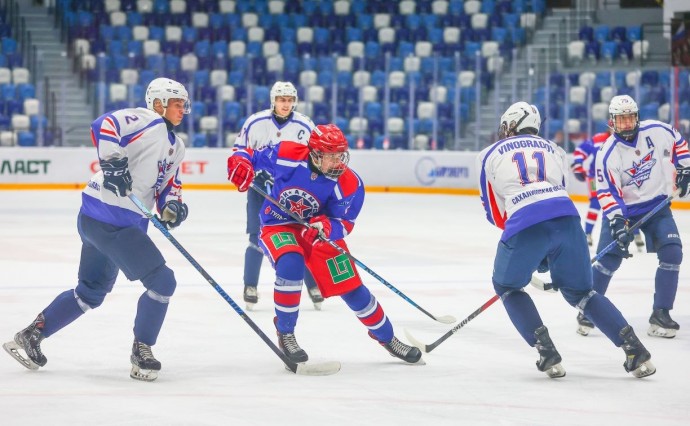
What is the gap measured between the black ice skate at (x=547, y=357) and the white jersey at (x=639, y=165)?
4.64ft

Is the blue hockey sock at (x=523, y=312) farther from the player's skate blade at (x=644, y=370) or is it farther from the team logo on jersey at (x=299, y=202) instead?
the team logo on jersey at (x=299, y=202)

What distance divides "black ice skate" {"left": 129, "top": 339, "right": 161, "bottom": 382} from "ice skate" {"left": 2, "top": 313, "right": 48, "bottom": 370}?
0.45 meters

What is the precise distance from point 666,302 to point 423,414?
2.36 metres

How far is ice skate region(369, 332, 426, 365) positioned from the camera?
5.32 m

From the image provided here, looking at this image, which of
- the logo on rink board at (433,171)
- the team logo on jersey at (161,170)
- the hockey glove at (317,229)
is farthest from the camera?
the logo on rink board at (433,171)

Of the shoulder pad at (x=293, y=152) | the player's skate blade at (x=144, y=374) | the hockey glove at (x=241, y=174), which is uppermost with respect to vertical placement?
the shoulder pad at (x=293, y=152)

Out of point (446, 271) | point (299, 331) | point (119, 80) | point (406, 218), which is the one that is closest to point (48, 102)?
point (119, 80)

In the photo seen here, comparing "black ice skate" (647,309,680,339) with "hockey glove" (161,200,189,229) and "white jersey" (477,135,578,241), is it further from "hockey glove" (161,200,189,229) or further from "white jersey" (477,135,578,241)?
"hockey glove" (161,200,189,229)

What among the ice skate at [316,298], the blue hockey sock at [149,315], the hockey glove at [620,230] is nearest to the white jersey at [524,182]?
the hockey glove at [620,230]

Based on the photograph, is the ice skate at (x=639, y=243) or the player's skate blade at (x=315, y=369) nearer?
the player's skate blade at (x=315, y=369)

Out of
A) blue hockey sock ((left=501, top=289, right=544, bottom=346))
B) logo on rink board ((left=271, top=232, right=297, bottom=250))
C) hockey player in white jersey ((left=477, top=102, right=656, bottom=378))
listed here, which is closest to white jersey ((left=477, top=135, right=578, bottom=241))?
hockey player in white jersey ((left=477, top=102, right=656, bottom=378))

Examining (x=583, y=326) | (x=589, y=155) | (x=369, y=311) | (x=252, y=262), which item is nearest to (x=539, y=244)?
(x=369, y=311)

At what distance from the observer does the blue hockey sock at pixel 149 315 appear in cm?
491

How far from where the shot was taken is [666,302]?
6219 mm
